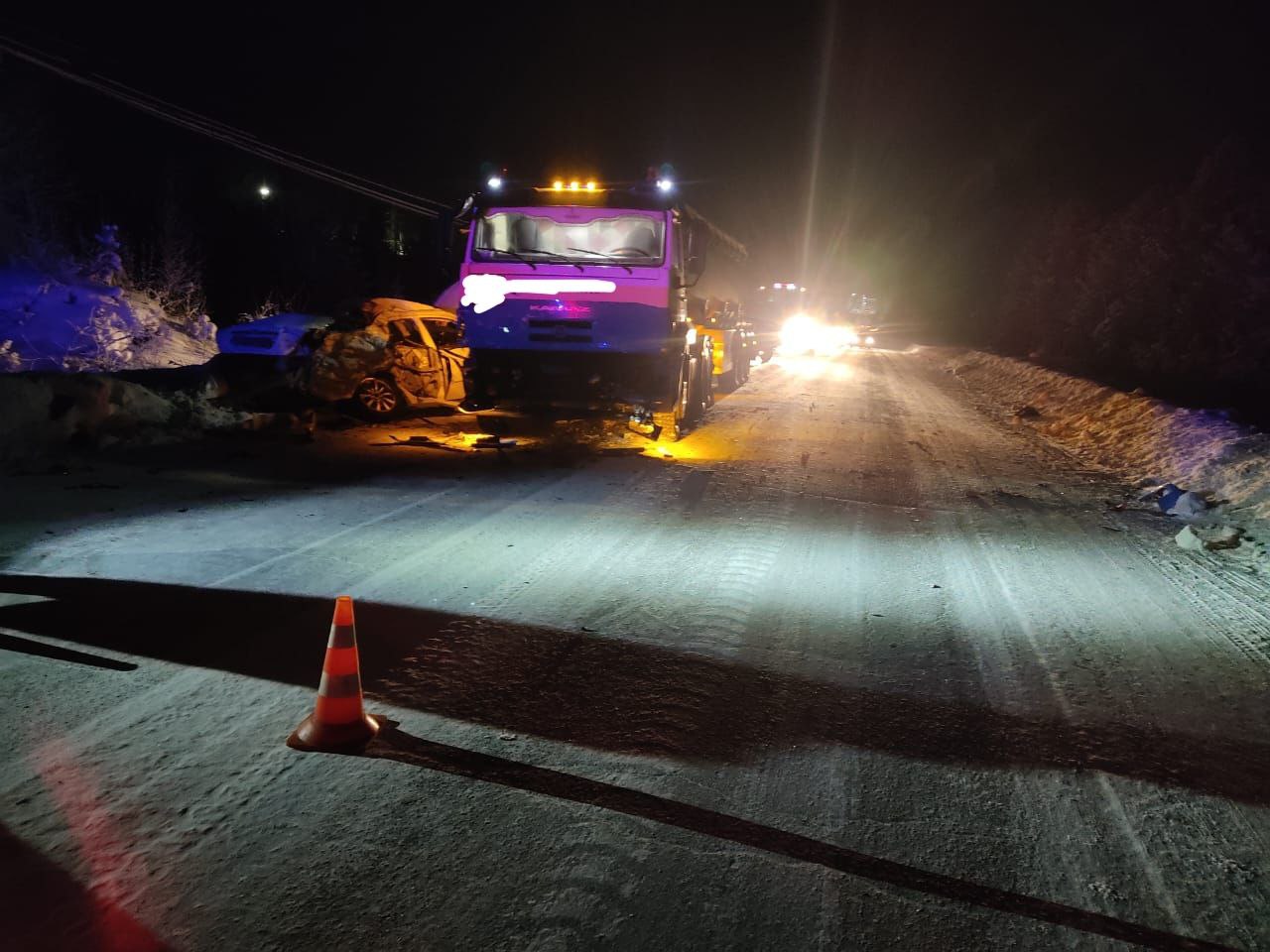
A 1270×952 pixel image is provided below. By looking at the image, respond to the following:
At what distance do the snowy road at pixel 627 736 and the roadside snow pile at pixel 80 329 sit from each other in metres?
15.1

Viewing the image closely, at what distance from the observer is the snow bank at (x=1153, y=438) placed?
9.69 m

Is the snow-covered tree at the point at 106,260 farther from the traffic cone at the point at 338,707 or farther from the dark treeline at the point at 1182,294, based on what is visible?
Answer: the dark treeline at the point at 1182,294

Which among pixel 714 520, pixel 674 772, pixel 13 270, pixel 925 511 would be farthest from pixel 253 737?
pixel 13 270

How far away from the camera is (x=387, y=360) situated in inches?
537

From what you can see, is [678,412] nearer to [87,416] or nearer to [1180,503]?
[1180,503]

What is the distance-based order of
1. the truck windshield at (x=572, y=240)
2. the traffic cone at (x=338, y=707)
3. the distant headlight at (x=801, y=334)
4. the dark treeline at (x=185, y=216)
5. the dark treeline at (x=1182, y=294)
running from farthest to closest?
the distant headlight at (x=801, y=334), the dark treeline at (x=185, y=216), the dark treeline at (x=1182, y=294), the truck windshield at (x=572, y=240), the traffic cone at (x=338, y=707)

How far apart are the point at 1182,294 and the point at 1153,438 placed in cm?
988

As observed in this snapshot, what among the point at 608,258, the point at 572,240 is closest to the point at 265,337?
the point at 572,240

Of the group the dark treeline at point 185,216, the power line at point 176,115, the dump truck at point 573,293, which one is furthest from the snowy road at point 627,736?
the dark treeline at point 185,216

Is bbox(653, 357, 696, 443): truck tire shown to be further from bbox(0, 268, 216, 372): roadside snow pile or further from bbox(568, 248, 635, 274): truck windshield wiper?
bbox(0, 268, 216, 372): roadside snow pile

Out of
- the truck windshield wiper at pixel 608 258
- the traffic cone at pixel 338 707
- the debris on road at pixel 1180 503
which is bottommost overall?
the debris on road at pixel 1180 503

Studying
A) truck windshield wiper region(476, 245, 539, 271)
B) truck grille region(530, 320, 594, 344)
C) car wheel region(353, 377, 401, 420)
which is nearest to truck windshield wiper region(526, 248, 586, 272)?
truck windshield wiper region(476, 245, 539, 271)

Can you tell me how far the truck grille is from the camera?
11.2m

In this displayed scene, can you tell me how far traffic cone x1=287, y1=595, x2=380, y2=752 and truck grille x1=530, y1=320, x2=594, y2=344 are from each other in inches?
310
